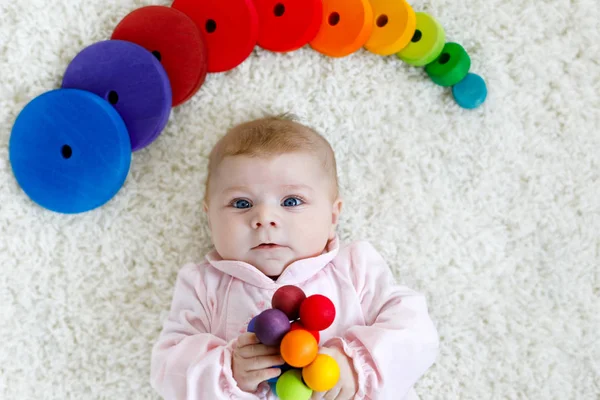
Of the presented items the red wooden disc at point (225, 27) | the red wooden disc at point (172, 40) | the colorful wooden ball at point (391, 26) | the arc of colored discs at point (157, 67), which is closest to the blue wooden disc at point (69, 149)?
the arc of colored discs at point (157, 67)

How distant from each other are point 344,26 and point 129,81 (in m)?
0.47

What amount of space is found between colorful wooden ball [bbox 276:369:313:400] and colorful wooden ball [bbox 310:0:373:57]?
709 millimetres

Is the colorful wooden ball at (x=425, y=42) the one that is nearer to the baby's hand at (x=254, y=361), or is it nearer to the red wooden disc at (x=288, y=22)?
the red wooden disc at (x=288, y=22)

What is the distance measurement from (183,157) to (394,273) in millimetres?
530

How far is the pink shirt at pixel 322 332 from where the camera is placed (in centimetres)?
104

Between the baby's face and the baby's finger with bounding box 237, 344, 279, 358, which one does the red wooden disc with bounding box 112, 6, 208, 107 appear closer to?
the baby's face

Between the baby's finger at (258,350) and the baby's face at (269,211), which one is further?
the baby's face at (269,211)

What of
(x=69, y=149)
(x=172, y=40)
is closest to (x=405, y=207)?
(x=172, y=40)

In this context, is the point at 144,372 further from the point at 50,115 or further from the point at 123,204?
the point at 50,115

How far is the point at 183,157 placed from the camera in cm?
132

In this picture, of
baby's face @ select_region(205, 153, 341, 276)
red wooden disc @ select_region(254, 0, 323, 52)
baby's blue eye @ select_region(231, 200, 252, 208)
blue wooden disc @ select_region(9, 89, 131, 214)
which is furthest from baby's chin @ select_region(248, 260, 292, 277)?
red wooden disc @ select_region(254, 0, 323, 52)

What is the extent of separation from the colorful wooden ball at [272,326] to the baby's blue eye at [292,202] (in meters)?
0.31

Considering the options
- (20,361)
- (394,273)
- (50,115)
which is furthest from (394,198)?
(20,361)

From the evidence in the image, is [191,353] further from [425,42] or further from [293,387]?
[425,42]
